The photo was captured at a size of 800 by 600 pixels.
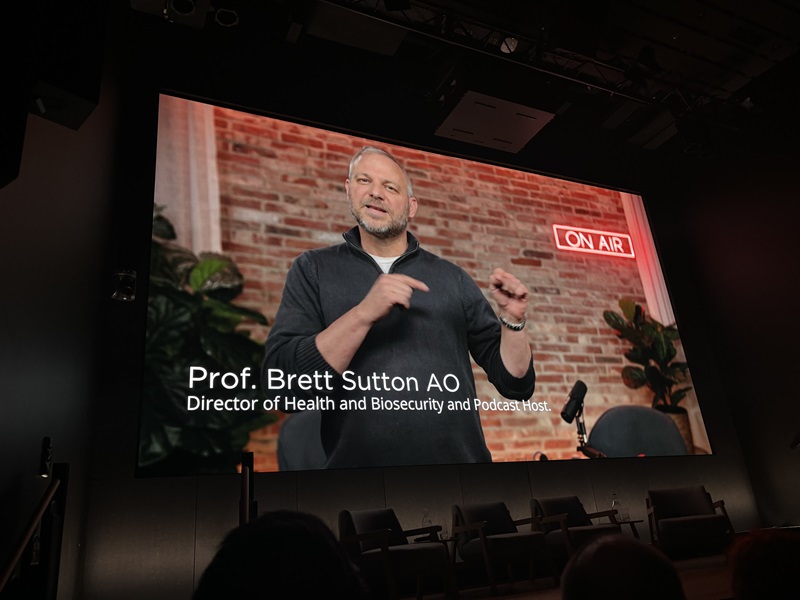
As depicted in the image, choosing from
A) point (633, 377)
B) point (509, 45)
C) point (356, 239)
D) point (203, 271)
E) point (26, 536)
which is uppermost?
point (509, 45)

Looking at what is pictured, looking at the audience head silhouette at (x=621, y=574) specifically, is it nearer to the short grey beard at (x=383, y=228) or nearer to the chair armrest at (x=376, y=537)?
the chair armrest at (x=376, y=537)

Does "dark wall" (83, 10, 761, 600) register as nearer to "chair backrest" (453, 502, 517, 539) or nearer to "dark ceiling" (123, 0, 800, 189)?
"dark ceiling" (123, 0, 800, 189)

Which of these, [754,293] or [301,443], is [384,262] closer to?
[301,443]

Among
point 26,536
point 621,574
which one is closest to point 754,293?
point 621,574

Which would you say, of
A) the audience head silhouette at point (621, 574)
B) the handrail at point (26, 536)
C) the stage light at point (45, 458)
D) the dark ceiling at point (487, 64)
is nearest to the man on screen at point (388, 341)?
the dark ceiling at point (487, 64)

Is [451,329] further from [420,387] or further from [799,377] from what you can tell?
[799,377]

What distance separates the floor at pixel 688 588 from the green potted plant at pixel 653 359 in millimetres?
1265

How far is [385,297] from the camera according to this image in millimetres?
4457

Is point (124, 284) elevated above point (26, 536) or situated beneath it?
elevated above

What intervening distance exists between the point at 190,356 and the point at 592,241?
387 centimetres

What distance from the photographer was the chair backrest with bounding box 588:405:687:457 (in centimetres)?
506

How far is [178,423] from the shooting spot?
3.86 m

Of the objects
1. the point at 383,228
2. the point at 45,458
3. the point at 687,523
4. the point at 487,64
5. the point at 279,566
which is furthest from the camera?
the point at 487,64

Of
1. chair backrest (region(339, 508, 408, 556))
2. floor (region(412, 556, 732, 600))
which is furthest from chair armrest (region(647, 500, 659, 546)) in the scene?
chair backrest (region(339, 508, 408, 556))
